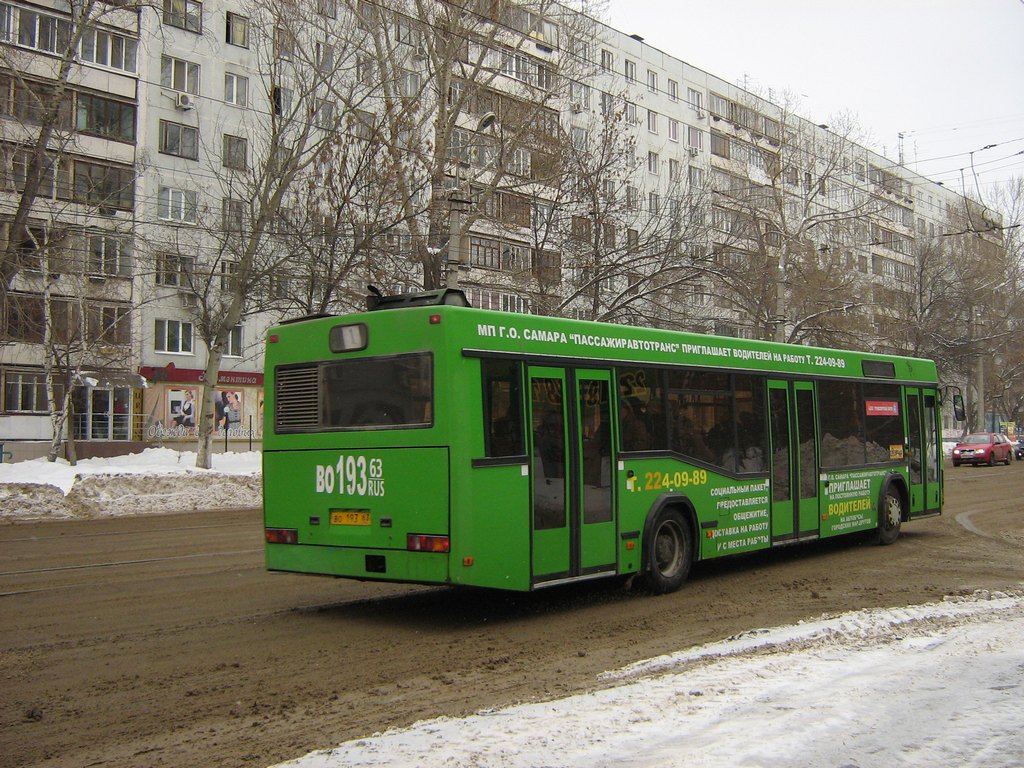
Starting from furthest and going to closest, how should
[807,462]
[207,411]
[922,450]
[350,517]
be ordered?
[207,411], [922,450], [807,462], [350,517]

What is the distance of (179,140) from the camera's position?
4325 centimetres

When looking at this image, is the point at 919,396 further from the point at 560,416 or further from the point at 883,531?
the point at 560,416

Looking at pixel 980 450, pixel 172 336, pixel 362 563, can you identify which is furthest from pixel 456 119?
pixel 980 450

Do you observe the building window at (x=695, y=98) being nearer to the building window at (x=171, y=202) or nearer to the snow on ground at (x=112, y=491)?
the building window at (x=171, y=202)

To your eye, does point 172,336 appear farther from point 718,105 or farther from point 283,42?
point 718,105

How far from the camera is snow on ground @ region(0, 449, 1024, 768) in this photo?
16.3 feet

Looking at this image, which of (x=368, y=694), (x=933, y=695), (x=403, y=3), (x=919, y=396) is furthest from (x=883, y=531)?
(x=403, y=3)

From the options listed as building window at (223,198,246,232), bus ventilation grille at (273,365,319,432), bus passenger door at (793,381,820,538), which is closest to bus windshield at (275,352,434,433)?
bus ventilation grille at (273,365,319,432)

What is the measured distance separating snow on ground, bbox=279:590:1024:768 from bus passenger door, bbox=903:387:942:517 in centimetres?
822

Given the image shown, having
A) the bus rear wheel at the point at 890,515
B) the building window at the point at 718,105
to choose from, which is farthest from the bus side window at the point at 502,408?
the building window at the point at 718,105

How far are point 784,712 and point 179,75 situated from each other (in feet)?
144

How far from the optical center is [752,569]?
1278cm

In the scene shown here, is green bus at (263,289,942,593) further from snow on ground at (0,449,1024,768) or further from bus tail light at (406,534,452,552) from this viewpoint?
snow on ground at (0,449,1024,768)

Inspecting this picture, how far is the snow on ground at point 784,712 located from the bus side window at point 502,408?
7.92 feet
